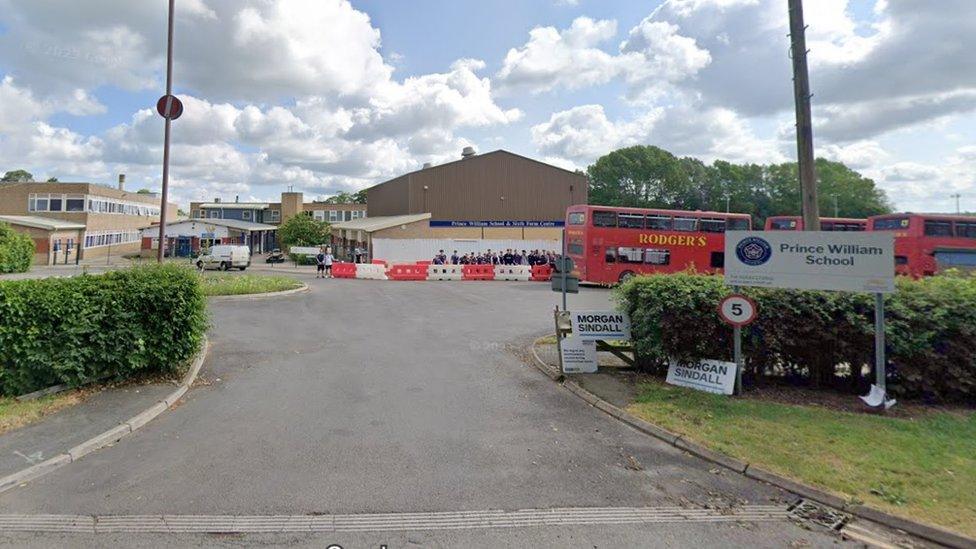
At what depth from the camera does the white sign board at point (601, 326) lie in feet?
27.3

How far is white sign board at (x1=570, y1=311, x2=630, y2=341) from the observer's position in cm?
833

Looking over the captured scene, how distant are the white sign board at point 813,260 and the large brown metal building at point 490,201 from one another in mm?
28047

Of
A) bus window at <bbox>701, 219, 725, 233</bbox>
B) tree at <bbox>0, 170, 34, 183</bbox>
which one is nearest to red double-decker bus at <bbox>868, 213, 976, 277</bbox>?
bus window at <bbox>701, 219, 725, 233</bbox>

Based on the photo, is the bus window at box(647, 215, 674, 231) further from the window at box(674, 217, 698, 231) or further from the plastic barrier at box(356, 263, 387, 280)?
the plastic barrier at box(356, 263, 387, 280)

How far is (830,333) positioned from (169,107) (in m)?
13.3

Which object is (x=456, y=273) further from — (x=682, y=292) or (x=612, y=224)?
(x=682, y=292)

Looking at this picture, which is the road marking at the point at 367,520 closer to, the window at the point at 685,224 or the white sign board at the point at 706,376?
the white sign board at the point at 706,376

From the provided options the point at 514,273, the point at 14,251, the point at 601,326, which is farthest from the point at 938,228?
the point at 14,251

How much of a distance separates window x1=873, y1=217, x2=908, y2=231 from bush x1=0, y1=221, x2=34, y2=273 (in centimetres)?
4416

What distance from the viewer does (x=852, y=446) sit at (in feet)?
17.2

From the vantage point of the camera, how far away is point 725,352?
A: 742 centimetres

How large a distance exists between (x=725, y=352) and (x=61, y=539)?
25.4ft

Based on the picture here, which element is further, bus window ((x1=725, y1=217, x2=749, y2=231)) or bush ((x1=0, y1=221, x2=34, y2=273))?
bush ((x1=0, y1=221, x2=34, y2=273))

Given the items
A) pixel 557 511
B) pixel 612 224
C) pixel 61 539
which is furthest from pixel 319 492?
pixel 612 224
